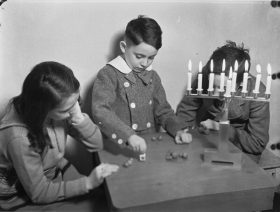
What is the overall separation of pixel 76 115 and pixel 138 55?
1.14 ft

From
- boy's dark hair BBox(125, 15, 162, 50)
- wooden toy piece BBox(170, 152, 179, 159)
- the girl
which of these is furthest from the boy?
the girl

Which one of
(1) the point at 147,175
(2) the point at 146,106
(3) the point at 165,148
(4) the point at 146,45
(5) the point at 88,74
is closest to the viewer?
(1) the point at 147,175

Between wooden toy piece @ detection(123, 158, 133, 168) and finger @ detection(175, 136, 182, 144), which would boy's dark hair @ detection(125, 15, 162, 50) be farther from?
wooden toy piece @ detection(123, 158, 133, 168)

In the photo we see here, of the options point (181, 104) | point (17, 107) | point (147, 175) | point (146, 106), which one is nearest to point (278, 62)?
point (181, 104)

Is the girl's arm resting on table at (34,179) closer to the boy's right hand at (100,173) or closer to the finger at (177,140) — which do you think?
the boy's right hand at (100,173)

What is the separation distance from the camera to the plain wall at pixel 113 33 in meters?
1.50

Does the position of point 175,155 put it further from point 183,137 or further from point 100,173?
point 100,173

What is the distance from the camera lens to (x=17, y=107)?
1.14m

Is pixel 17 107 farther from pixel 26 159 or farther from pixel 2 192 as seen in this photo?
pixel 2 192

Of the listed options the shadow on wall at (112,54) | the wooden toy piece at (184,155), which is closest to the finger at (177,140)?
the wooden toy piece at (184,155)

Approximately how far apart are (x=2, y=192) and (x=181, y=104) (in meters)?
0.93

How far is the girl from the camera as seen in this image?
1.09m

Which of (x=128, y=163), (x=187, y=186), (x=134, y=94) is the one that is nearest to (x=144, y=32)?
(x=134, y=94)

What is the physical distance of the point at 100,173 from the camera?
1088mm
